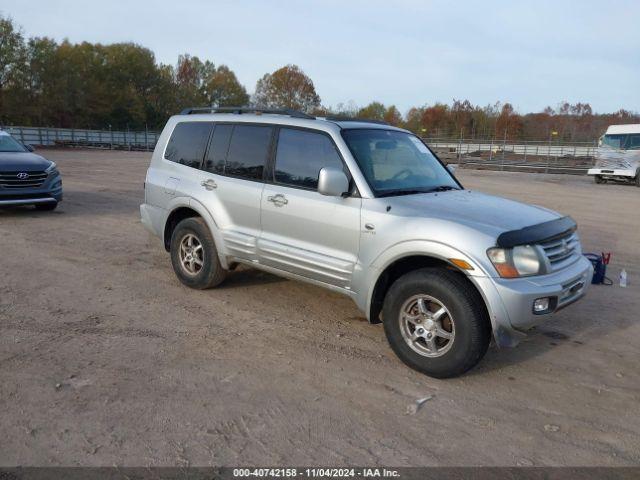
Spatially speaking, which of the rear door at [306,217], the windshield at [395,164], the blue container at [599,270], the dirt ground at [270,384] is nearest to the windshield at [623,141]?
the blue container at [599,270]

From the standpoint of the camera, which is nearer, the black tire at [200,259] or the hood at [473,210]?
the hood at [473,210]

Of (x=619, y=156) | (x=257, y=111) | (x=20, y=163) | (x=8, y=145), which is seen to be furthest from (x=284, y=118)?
(x=619, y=156)

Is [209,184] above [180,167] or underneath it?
underneath

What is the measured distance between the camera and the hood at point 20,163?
10047 millimetres

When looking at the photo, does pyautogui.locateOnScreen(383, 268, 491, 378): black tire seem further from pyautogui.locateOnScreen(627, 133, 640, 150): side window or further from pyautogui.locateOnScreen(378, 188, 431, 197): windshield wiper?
pyautogui.locateOnScreen(627, 133, 640, 150): side window

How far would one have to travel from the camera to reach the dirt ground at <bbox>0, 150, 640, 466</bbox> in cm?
321

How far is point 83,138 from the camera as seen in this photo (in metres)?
52.9

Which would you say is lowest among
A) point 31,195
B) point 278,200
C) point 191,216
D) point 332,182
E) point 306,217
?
point 31,195

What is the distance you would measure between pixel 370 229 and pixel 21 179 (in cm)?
838

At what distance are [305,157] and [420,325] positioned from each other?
191cm

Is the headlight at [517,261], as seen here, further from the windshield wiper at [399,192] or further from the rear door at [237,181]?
the rear door at [237,181]

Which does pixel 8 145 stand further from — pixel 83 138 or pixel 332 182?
pixel 83 138

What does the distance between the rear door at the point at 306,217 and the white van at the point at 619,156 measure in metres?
22.7

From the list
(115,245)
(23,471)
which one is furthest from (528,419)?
(115,245)
